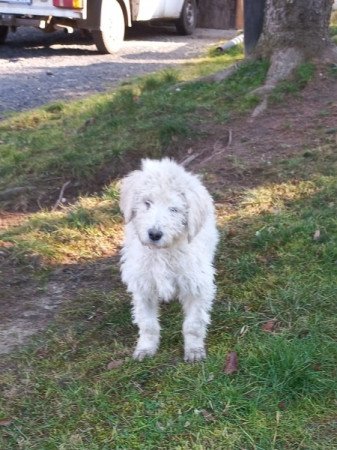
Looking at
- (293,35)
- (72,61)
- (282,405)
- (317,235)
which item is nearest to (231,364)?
(282,405)

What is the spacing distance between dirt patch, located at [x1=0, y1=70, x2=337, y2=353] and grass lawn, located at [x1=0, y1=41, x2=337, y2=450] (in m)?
0.05

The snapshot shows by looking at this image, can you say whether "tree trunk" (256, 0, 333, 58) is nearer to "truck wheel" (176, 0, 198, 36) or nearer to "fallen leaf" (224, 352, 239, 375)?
"fallen leaf" (224, 352, 239, 375)

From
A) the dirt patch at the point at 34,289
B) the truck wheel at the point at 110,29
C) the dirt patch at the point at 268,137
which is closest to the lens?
the dirt patch at the point at 34,289

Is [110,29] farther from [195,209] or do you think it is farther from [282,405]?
[282,405]

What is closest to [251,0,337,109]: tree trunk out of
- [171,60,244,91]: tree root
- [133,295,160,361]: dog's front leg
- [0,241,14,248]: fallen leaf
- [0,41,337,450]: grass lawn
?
[171,60,244,91]: tree root

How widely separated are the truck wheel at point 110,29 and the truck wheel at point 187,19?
2.95m

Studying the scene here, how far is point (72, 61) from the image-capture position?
1214 cm

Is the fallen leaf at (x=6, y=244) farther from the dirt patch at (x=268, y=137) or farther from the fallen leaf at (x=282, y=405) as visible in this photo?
the fallen leaf at (x=282, y=405)

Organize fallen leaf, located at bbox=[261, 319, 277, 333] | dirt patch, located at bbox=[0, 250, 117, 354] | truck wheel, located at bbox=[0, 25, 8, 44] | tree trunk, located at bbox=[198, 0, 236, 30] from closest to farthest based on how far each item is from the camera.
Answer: fallen leaf, located at bbox=[261, 319, 277, 333] < dirt patch, located at bbox=[0, 250, 117, 354] < truck wheel, located at bbox=[0, 25, 8, 44] < tree trunk, located at bbox=[198, 0, 236, 30]

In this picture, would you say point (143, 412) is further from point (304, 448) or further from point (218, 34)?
point (218, 34)

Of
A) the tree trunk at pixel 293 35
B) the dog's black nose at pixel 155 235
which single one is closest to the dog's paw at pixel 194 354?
the dog's black nose at pixel 155 235

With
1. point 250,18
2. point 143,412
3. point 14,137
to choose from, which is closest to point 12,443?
point 143,412

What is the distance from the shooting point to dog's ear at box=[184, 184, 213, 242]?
3.66m

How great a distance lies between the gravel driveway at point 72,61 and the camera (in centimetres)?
999
